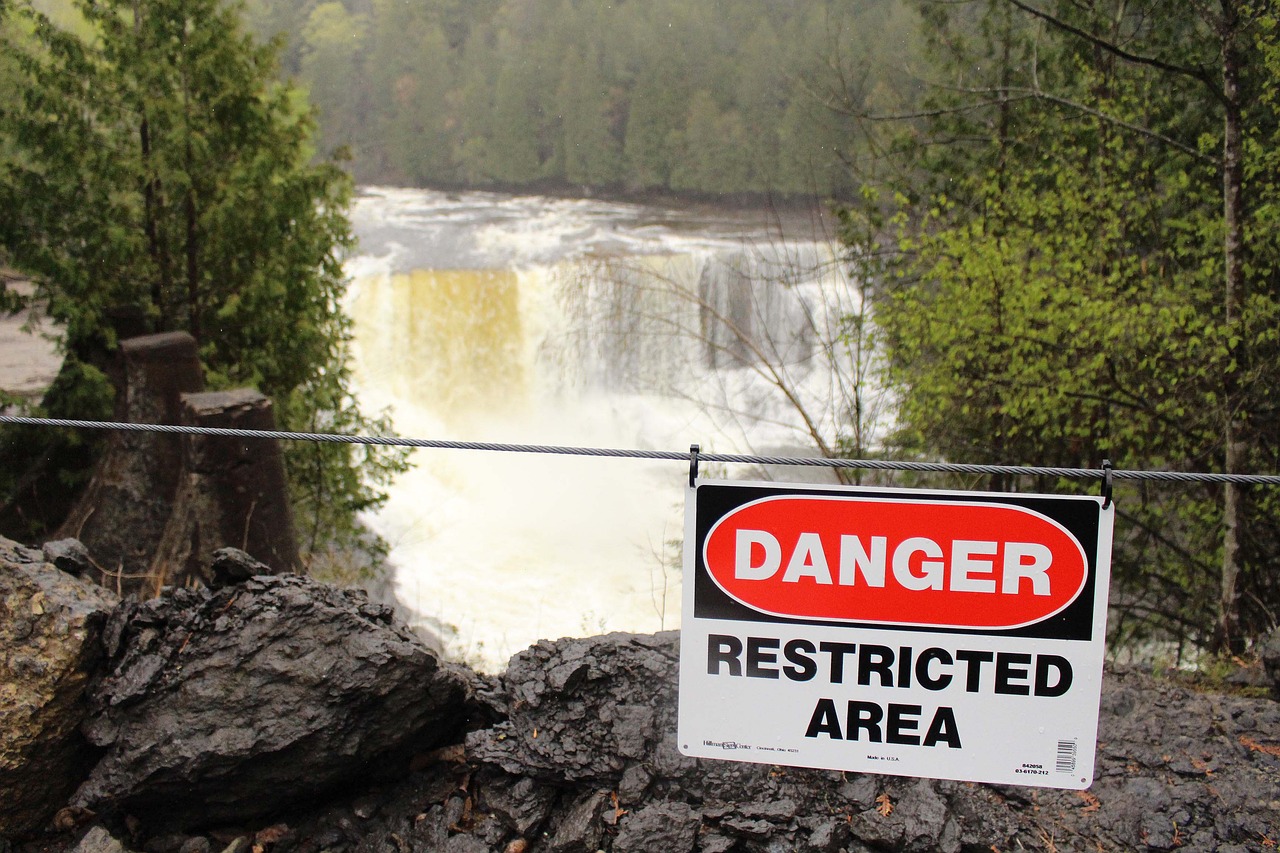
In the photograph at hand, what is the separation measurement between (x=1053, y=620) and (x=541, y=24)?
30399mm

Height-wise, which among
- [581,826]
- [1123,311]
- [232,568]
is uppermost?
[1123,311]

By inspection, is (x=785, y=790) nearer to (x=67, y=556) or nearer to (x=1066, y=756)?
(x=1066, y=756)

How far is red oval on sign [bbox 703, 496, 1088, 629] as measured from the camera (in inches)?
81.0

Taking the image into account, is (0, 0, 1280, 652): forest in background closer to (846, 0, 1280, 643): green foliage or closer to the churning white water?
(846, 0, 1280, 643): green foliage

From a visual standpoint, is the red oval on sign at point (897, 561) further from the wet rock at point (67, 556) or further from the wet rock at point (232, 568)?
the wet rock at point (67, 556)

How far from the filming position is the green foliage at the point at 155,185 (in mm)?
8844

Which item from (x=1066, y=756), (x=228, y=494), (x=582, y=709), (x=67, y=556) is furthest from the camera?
(x=228, y=494)

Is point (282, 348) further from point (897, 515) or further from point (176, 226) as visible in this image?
point (897, 515)

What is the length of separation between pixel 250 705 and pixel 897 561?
182cm

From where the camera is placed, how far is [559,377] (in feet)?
60.4

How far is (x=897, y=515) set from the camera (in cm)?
209

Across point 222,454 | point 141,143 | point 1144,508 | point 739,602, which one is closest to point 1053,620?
point 739,602

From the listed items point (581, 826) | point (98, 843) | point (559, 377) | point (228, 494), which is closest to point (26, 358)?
point (228, 494)

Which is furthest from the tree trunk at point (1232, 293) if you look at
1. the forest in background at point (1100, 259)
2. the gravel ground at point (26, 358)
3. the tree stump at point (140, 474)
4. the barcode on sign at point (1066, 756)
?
the gravel ground at point (26, 358)
